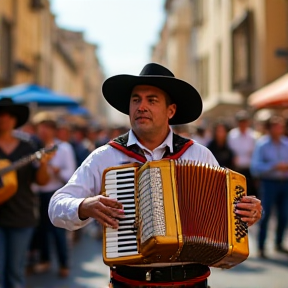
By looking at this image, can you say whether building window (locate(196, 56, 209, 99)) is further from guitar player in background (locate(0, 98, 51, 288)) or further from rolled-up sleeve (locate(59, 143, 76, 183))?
guitar player in background (locate(0, 98, 51, 288))

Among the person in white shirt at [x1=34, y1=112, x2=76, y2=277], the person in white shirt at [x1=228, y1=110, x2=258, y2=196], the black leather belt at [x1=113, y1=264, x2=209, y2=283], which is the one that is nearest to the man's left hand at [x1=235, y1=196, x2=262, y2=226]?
the black leather belt at [x1=113, y1=264, x2=209, y2=283]

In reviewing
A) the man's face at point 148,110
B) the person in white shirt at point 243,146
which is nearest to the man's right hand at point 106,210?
the man's face at point 148,110

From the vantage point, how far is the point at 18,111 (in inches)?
245

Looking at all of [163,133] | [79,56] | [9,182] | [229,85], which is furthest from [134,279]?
[79,56]

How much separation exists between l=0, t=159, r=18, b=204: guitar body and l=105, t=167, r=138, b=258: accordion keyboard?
2480 mm

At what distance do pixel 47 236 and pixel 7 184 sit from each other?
3194 mm

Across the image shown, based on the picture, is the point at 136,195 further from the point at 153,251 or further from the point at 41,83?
the point at 41,83

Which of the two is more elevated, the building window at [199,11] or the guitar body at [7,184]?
the building window at [199,11]

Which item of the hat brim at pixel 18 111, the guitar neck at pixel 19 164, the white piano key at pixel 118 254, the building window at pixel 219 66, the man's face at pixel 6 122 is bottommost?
the white piano key at pixel 118 254

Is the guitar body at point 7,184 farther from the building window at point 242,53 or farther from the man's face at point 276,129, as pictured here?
the building window at point 242,53

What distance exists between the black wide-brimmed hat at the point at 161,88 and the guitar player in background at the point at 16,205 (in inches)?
79.2

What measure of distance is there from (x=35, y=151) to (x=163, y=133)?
2.57 metres

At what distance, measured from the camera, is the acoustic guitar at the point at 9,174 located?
5.74 metres

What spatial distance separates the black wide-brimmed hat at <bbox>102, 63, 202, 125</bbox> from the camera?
12.6 ft
